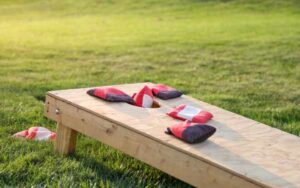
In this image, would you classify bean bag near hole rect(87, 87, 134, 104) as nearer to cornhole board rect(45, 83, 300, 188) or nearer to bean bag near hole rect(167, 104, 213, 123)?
cornhole board rect(45, 83, 300, 188)

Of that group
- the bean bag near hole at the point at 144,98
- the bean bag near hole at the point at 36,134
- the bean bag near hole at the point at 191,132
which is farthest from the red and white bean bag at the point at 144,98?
the bean bag near hole at the point at 191,132

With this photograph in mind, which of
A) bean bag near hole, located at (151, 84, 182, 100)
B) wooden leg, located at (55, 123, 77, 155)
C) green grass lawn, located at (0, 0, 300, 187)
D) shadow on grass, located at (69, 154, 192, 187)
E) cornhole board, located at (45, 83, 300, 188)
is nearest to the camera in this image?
cornhole board, located at (45, 83, 300, 188)

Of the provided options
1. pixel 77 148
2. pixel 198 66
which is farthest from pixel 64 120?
pixel 198 66

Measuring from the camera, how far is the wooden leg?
5.41 metres

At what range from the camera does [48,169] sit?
4891 mm

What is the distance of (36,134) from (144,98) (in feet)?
3.51

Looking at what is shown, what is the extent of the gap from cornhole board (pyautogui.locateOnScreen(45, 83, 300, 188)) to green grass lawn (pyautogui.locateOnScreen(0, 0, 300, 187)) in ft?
0.94

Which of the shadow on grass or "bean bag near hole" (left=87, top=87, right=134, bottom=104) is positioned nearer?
the shadow on grass

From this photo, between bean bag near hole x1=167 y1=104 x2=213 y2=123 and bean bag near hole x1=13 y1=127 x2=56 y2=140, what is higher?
bean bag near hole x1=167 y1=104 x2=213 y2=123

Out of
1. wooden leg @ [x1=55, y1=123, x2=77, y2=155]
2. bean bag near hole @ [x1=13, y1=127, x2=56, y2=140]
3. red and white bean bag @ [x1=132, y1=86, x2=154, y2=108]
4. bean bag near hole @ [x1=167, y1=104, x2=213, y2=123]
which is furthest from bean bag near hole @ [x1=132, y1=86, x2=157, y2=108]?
bean bag near hole @ [x1=13, y1=127, x2=56, y2=140]

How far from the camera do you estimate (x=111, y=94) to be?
5488 mm

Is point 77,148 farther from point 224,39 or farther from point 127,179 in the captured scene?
point 224,39

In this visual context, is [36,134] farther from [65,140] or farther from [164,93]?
[164,93]

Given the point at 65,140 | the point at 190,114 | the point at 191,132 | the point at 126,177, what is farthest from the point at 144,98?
the point at 191,132
